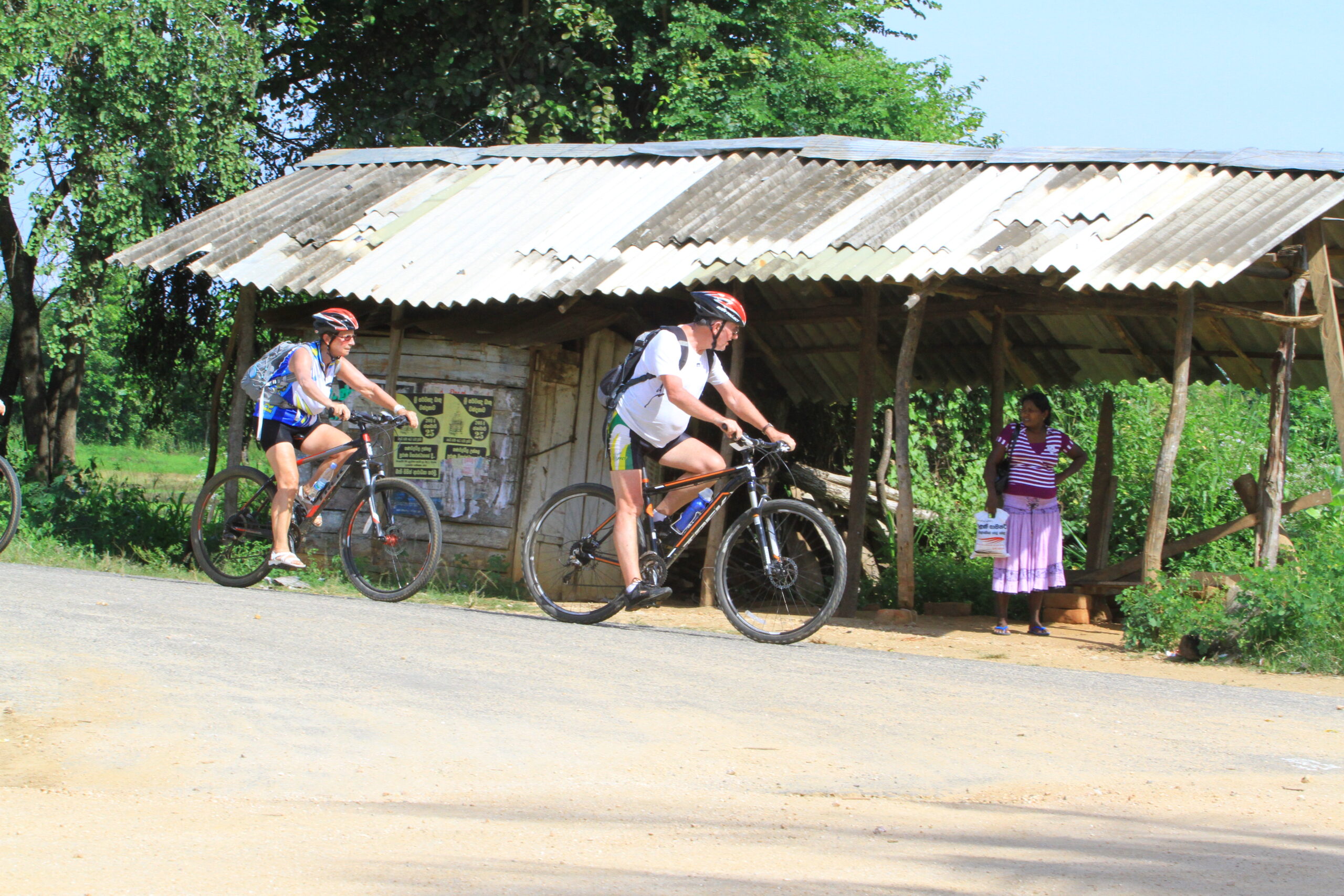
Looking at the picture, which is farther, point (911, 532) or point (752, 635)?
point (911, 532)

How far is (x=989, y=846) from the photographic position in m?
3.41

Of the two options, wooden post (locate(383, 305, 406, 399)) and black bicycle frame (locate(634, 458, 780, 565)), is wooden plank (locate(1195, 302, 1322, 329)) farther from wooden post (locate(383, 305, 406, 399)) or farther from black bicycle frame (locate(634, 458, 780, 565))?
wooden post (locate(383, 305, 406, 399))

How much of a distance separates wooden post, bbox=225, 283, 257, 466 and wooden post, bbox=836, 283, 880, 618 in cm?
492

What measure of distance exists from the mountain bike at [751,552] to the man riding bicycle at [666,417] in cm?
7

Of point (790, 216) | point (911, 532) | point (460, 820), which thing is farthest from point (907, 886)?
point (790, 216)

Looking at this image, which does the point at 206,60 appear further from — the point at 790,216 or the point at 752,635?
the point at 752,635

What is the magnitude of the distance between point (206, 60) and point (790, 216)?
6.63 m

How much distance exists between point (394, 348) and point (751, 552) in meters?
4.69

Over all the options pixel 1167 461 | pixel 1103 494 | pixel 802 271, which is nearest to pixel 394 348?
pixel 802 271

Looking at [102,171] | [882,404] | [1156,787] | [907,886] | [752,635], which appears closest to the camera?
[907,886]

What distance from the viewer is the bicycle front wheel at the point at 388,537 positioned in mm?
7895

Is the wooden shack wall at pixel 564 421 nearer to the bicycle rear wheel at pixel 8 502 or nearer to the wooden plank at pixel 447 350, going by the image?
the wooden plank at pixel 447 350

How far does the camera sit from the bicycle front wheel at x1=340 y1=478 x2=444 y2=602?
25.9 feet

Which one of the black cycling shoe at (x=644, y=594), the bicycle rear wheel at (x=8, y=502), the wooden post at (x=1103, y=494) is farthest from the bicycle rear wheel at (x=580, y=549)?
the wooden post at (x=1103, y=494)
